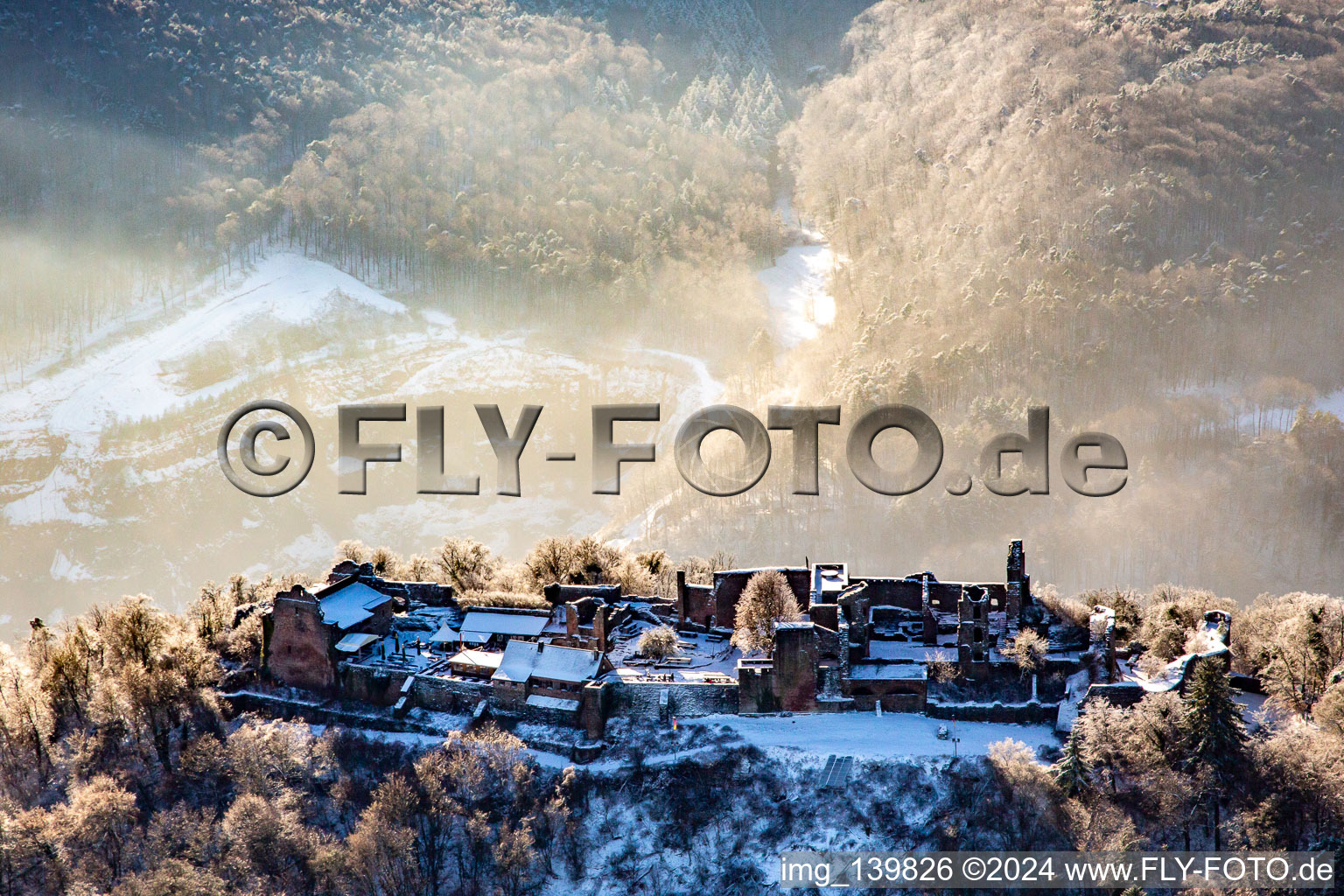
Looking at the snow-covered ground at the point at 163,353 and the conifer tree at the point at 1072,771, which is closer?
the conifer tree at the point at 1072,771

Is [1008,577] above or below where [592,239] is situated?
below

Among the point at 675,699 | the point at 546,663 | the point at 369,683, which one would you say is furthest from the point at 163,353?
the point at 675,699

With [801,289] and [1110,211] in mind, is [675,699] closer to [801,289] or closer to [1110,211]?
[801,289]

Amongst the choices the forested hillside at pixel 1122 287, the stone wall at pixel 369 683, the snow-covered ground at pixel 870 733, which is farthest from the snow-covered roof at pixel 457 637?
the forested hillside at pixel 1122 287

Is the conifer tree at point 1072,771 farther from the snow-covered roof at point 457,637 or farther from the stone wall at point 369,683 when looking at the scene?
the stone wall at point 369,683

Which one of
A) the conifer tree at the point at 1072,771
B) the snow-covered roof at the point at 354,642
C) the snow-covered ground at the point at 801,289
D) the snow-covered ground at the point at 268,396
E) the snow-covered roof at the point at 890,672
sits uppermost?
the snow-covered ground at the point at 801,289

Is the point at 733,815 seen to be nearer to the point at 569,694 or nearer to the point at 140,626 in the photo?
the point at 569,694

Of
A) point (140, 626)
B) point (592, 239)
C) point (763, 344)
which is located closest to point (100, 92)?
point (592, 239)

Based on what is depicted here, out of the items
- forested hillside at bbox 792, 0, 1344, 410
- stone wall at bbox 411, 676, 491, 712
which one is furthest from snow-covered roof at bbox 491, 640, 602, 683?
forested hillside at bbox 792, 0, 1344, 410
